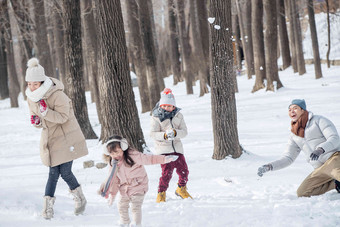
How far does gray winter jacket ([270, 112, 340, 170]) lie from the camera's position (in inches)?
187

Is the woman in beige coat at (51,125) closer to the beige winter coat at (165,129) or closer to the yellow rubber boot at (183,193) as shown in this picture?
the beige winter coat at (165,129)

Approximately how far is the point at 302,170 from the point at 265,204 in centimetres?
191

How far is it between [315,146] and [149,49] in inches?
413

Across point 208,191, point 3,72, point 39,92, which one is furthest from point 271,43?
point 3,72

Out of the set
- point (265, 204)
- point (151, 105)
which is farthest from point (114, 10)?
point (151, 105)

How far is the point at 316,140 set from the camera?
195 inches

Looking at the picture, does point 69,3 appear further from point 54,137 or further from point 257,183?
point 257,183

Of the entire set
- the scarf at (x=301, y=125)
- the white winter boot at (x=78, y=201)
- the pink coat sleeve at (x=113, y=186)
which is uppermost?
the scarf at (x=301, y=125)

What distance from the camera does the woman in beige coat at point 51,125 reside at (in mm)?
4672

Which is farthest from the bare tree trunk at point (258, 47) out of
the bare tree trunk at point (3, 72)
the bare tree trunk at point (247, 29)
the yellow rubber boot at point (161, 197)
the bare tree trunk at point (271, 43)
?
the bare tree trunk at point (3, 72)

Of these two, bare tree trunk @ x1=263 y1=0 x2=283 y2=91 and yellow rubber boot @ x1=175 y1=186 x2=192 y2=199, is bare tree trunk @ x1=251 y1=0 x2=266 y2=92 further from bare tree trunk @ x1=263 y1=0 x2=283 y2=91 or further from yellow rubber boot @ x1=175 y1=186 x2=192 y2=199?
yellow rubber boot @ x1=175 y1=186 x2=192 y2=199

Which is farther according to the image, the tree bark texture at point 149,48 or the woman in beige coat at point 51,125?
the tree bark texture at point 149,48

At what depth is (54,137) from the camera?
4816mm

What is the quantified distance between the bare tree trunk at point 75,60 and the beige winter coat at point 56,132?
544 centimetres
